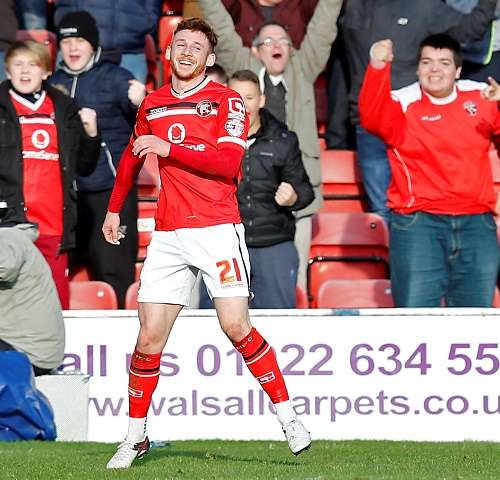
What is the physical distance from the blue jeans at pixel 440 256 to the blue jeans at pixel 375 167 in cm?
183

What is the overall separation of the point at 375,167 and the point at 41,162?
2948mm

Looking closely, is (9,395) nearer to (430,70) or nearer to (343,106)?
(430,70)

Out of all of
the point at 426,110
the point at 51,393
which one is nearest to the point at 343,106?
the point at 426,110

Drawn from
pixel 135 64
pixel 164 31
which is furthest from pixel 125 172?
pixel 164 31

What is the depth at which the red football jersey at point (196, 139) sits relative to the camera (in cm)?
645

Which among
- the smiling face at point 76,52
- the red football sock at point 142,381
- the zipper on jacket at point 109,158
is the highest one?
the smiling face at point 76,52

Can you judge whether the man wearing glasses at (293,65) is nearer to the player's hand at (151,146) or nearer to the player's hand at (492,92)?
the player's hand at (492,92)

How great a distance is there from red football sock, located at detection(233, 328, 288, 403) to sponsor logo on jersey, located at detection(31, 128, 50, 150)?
3582 mm

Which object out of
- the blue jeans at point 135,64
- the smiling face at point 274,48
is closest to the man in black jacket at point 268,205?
the smiling face at point 274,48

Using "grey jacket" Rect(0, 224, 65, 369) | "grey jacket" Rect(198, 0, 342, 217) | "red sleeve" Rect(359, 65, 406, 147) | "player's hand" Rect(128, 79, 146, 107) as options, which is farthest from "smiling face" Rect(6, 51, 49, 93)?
"red sleeve" Rect(359, 65, 406, 147)

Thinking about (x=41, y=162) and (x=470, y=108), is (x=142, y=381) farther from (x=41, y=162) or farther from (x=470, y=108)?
(x=470, y=108)

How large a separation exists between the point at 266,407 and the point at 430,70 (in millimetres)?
2580

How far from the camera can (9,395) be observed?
7.96m

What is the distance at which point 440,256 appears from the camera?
9.22 meters
